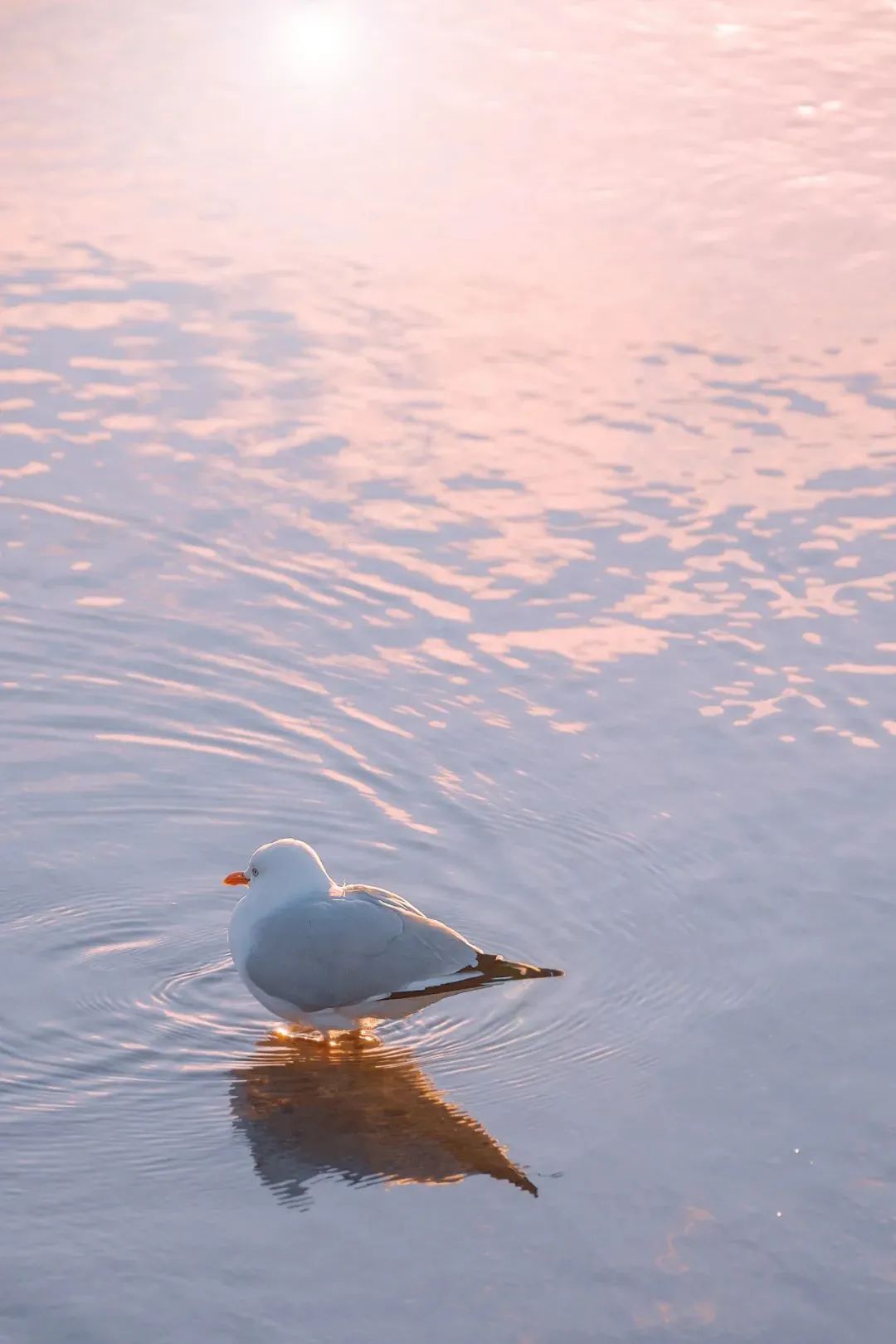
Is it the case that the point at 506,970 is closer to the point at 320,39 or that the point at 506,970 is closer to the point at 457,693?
the point at 457,693

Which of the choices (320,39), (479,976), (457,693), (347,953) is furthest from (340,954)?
(320,39)

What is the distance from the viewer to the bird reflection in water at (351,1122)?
6.03m

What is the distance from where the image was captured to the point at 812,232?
1436 centimetres

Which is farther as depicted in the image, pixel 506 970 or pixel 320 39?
pixel 320 39

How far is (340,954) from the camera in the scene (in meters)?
6.56

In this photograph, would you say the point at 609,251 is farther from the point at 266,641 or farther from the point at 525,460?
the point at 266,641

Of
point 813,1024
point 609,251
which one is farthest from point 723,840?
point 609,251

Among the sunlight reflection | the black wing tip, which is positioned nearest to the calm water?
the black wing tip

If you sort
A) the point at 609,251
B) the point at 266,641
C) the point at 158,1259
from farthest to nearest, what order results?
the point at 609,251 → the point at 266,641 → the point at 158,1259

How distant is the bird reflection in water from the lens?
603 cm

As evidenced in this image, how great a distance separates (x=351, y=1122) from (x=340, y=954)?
1.83ft

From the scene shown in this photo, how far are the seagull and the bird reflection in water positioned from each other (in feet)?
0.45

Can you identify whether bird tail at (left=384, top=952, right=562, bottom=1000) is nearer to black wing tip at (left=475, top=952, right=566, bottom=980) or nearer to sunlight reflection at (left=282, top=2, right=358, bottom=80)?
black wing tip at (left=475, top=952, right=566, bottom=980)

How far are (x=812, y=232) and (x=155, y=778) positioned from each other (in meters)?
8.18
